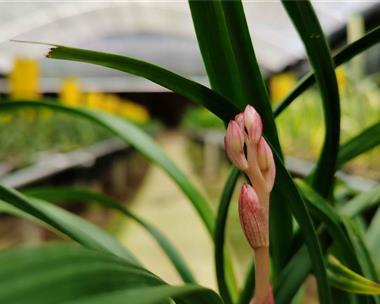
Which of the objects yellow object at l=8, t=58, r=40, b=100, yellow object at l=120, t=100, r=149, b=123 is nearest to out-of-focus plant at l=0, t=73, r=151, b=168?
yellow object at l=8, t=58, r=40, b=100

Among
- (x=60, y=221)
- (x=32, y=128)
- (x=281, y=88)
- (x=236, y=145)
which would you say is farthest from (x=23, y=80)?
(x=236, y=145)

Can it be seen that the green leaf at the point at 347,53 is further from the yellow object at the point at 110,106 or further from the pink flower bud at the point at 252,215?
the yellow object at the point at 110,106

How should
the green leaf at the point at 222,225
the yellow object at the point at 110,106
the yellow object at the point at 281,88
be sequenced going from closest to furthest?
the green leaf at the point at 222,225
the yellow object at the point at 281,88
the yellow object at the point at 110,106

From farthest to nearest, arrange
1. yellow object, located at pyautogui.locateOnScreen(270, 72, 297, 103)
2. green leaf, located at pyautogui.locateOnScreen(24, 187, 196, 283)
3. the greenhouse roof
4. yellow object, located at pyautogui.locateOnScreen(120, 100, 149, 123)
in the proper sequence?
the greenhouse roof < yellow object, located at pyautogui.locateOnScreen(120, 100, 149, 123) < yellow object, located at pyautogui.locateOnScreen(270, 72, 297, 103) < green leaf, located at pyautogui.locateOnScreen(24, 187, 196, 283)

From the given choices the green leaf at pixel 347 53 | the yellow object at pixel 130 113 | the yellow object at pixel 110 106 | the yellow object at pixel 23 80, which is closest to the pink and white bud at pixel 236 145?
the green leaf at pixel 347 53

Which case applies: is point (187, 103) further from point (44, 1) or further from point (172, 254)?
point (172, 254)

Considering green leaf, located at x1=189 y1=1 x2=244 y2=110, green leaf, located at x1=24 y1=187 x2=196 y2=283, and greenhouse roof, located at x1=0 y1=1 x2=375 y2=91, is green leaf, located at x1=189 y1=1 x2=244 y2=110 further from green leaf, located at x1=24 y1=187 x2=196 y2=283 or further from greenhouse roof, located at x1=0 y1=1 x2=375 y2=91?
greenhouse roof, located at x1=0 y1=1 x2=375 y2=91

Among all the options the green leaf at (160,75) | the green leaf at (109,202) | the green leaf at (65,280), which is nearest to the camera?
the green leaf at (65,280)
